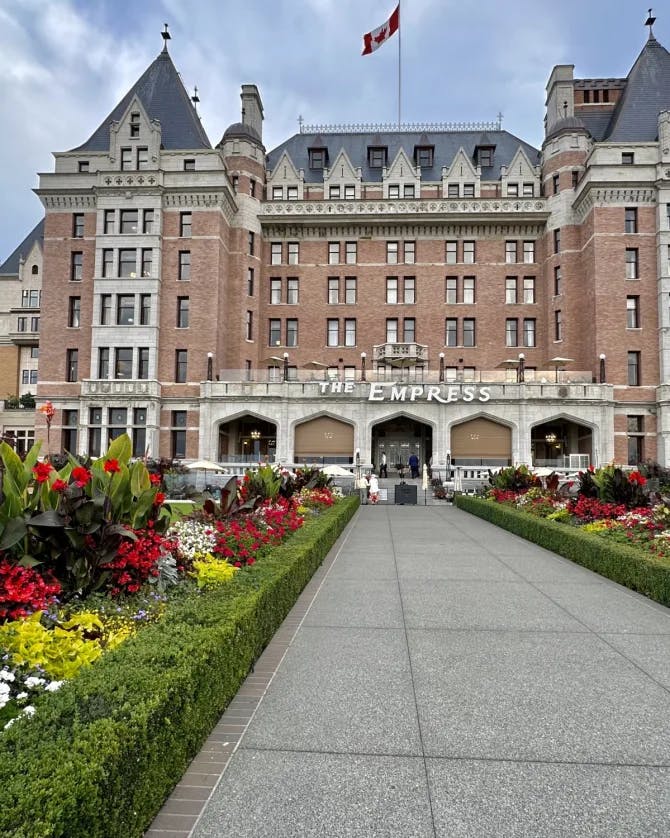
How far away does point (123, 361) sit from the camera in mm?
40281

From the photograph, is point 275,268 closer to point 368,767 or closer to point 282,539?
point 282,539

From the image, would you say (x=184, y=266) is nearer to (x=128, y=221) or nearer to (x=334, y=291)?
(x=128, y=221)

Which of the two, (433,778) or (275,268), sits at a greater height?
(275,268)

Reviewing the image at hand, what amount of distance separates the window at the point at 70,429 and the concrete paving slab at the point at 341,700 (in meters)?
38.4

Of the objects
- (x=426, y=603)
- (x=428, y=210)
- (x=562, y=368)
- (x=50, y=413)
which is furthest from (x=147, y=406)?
(x=426, y=603)

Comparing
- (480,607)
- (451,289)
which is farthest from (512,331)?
(480,607)

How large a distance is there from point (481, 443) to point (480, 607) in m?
31.8

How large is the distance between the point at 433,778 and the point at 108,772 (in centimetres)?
204

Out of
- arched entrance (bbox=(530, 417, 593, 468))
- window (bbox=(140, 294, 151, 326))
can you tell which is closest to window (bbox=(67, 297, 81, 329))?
A: window (bbox=(140, 294, 151, 326))

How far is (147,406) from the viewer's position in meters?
39.4

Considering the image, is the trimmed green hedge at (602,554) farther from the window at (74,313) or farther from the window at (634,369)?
the window at (74,313)

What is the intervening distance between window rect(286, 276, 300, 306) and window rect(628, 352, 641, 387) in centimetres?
2397

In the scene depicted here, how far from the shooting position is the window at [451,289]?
45031 mm

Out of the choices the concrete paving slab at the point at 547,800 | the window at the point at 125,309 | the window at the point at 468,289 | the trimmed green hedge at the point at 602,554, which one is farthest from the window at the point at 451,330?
the concrete paving slab at the point at 547,800
